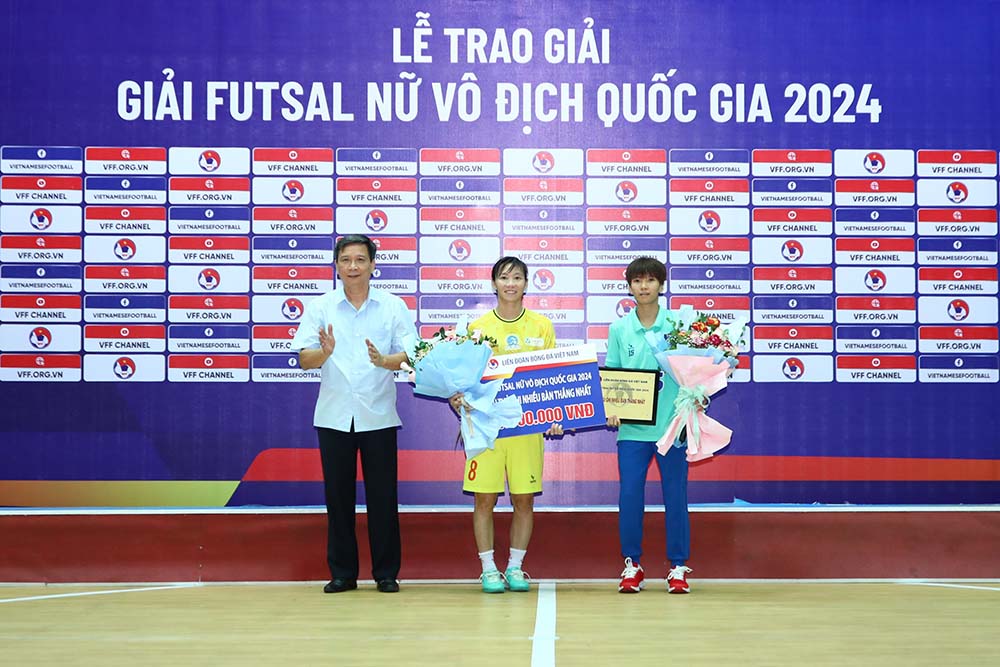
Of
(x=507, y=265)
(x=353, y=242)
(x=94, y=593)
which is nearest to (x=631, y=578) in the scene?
(x=507, y=265)

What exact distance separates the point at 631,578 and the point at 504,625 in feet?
3.08

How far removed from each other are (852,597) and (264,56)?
3.36m

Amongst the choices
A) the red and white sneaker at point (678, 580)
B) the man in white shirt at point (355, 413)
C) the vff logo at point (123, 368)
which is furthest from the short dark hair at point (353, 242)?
the red and white sneaker at point (678, 580)

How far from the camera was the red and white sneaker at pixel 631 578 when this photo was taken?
4.35 metres

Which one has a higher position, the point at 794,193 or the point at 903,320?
the point at 794,193

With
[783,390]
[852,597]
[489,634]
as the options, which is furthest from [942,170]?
[489,634]

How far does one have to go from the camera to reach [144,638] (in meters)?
3.36

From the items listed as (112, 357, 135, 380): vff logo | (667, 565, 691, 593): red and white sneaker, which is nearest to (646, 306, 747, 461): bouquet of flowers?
(667, 565, 691, 593): red and white sneaker

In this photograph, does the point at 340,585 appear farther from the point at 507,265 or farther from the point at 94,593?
the point at 507,265

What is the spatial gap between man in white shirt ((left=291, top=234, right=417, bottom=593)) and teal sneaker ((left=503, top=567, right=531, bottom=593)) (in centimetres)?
45

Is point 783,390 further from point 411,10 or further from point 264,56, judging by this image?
point 264,56

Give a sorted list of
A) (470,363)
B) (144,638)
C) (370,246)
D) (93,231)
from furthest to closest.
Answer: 1. (93,231)
2. (370,246)
3. (470,363)
4. (144,638)

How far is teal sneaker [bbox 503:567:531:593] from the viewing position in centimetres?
441

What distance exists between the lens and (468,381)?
422 centimetres
